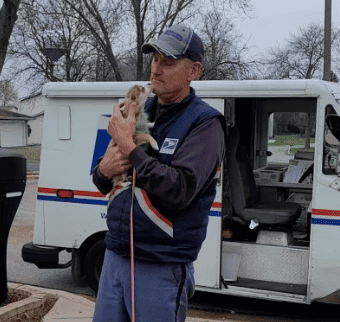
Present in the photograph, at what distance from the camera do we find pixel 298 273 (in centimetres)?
534

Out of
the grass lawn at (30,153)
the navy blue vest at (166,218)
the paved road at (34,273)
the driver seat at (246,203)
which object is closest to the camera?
the navy blue vest at (166,218)

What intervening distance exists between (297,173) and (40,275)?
3.53m

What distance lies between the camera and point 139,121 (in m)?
2.18

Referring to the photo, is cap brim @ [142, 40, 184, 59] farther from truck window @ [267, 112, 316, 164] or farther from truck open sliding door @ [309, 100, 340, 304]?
truck window @ [267, 112, 316, 164]

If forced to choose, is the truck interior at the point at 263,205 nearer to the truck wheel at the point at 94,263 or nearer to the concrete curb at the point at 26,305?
the truck wheel at the point at 94,263

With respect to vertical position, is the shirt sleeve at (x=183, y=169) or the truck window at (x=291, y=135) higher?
the truck window at (x=291, y=135)

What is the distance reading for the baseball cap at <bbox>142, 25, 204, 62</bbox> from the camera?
2178mm

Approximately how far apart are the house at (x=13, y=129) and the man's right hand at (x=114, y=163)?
52042mm

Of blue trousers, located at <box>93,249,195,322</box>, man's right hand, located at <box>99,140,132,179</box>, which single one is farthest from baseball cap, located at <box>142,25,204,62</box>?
blue trousers, located at <box>93,249,195,322</box>

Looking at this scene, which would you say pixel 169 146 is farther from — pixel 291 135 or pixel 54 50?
pixel 54 50

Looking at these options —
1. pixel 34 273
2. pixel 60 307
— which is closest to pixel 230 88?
pixel 60 307

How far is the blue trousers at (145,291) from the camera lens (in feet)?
7.17

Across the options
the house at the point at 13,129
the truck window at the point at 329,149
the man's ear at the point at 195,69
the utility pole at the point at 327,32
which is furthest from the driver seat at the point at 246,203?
the house at the point at 13,129

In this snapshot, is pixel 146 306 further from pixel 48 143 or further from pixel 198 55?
pixel 48 143
